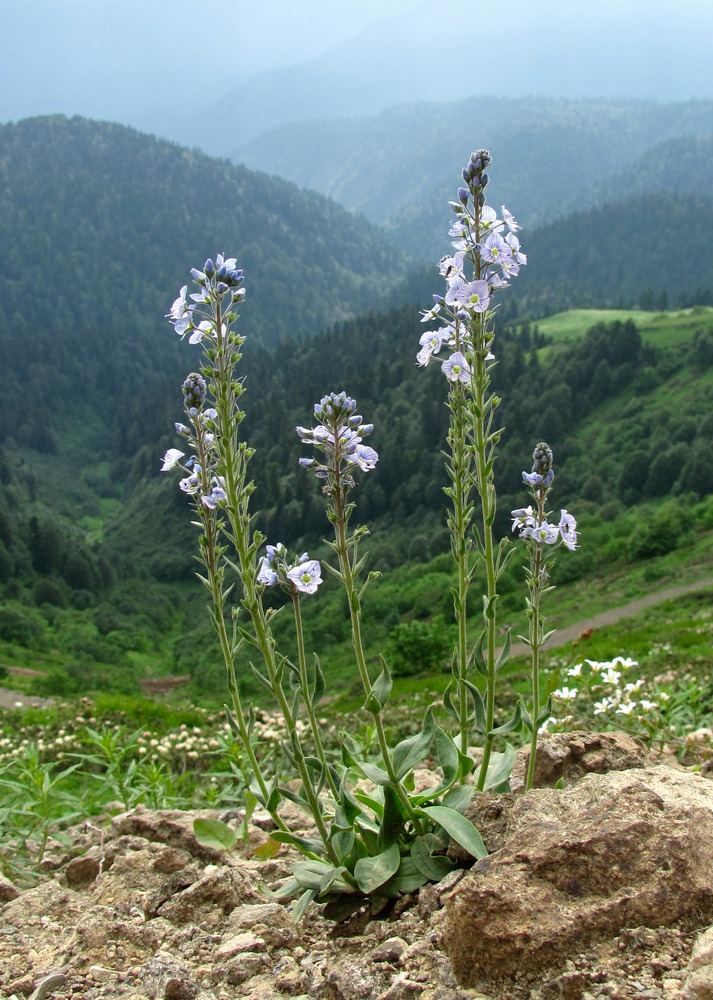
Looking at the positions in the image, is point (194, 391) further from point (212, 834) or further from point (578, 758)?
point (578, 758)

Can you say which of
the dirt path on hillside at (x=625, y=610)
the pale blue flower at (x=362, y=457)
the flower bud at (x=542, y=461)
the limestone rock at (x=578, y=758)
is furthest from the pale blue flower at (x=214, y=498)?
the dirt path on hillside at (x=625, y=610)

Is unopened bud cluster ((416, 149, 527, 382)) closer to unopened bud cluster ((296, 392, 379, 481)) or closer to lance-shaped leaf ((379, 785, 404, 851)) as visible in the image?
unopened bud cluster ((296, 392, 379, 481))

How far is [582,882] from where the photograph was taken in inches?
171

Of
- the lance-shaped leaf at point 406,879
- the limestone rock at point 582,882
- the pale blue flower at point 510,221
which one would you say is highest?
the pale blue flower at point 510,221

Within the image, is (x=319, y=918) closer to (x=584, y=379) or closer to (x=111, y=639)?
(x=111, y=639)

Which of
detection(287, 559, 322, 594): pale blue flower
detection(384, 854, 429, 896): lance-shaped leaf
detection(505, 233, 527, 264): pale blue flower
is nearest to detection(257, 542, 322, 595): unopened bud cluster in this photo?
detection(287, 559, 322, 594): pale blue flower

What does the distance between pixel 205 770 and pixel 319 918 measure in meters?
7.55


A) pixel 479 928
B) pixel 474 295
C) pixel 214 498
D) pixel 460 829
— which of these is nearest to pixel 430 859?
pixel 460 829

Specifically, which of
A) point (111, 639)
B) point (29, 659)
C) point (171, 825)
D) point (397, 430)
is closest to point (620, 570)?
point (29, 659)

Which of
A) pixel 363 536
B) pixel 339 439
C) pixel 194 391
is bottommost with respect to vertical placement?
pixel 363 536

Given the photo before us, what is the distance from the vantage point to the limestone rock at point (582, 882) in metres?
4.12

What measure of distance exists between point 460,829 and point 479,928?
33.3 inches

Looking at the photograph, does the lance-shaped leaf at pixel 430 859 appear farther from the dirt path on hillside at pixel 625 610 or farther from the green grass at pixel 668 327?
the green grass at pixel 668 327

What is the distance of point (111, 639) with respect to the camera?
114625 millimetres
